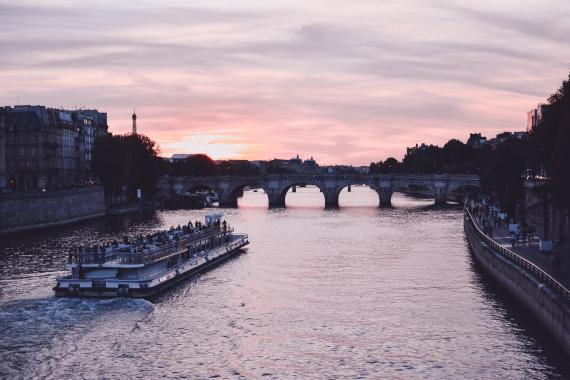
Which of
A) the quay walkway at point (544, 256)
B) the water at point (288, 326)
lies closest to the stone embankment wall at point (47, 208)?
the water at point (288, 326)

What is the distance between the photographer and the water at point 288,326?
25.6 meters

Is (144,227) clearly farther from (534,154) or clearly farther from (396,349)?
(396,349)

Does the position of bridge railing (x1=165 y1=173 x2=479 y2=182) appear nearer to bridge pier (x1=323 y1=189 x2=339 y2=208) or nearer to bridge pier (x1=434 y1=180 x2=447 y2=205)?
bridge pier (x1=434 y1=180 x2=447 y2=205)

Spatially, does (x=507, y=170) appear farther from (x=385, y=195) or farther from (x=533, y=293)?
(x=533, y=293)

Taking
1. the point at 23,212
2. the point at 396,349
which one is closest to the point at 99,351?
the point at 396,349

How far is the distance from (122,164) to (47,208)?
2540 centimetres

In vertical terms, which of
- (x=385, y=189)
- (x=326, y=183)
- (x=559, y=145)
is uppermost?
(x=559, y=145)

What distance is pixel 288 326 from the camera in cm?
3131

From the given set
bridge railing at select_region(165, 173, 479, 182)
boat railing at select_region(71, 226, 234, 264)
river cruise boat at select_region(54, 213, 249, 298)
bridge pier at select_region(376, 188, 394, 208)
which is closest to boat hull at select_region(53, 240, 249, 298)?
river cruise boat at select_region(54, 213, 249, 298)

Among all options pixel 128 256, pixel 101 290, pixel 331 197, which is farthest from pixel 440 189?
pixel 101 290

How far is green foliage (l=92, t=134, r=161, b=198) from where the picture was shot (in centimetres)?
9906

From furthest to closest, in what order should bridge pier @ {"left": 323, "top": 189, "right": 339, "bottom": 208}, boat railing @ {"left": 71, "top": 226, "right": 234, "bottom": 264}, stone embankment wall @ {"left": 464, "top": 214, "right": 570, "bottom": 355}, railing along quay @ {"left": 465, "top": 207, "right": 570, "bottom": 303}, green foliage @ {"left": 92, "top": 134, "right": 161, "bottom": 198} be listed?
bridge pier @ {"left": 323, "top": 189, "right": 339, "bottom": 208} < green foliage @ {"left": 92, "top": 134, "right": 161, "bottom": 198} < boat railing @ {"left": 71, "top": 226, "right": 234, "bottom": 264} < railing along quay @ {"left": 465, "top": 207, "right": 570, "bottom": 303} < stone embankment wall @ {"left": 464, "top": 214, "right": 570, "bottom": 355}

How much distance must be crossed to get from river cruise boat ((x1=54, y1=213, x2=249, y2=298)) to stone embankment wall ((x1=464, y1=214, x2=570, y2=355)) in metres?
15.4

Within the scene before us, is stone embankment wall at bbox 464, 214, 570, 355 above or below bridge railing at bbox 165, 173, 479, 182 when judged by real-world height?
below
